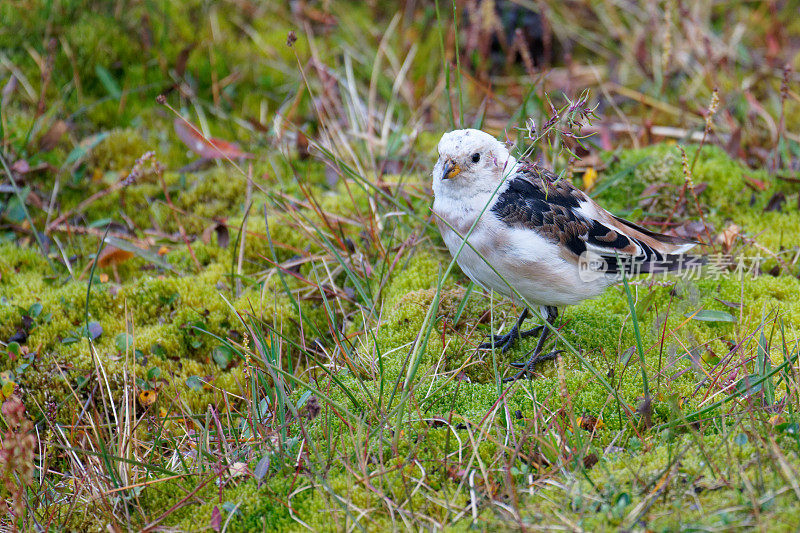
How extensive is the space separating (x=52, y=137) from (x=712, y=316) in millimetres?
4540

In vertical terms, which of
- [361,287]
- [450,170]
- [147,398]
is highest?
[450,170]

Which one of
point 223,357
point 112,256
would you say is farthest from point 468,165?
point 112,256

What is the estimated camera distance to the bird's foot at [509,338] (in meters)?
3.72

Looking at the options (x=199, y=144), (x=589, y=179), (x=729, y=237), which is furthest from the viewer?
(x=199, y=144)

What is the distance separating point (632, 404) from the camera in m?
3.14

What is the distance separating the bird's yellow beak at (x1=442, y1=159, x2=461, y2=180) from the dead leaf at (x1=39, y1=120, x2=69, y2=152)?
10.3 feet

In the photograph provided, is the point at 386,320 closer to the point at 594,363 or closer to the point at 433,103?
the point at 594,363

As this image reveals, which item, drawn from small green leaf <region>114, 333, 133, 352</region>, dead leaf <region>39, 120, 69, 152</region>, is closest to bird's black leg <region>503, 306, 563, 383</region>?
small green leaf <region>114, 333, 133, 352</region>

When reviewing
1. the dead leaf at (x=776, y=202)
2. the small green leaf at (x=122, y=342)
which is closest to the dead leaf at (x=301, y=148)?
the small green leaf at (x=122, y=342)

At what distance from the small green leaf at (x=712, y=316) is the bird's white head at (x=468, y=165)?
4.08 ft

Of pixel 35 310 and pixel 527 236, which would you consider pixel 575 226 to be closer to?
pixel 527 236

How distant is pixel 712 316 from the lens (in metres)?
3.61

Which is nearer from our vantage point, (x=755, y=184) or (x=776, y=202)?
(x=776, y=202)

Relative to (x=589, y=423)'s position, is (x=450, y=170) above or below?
above
